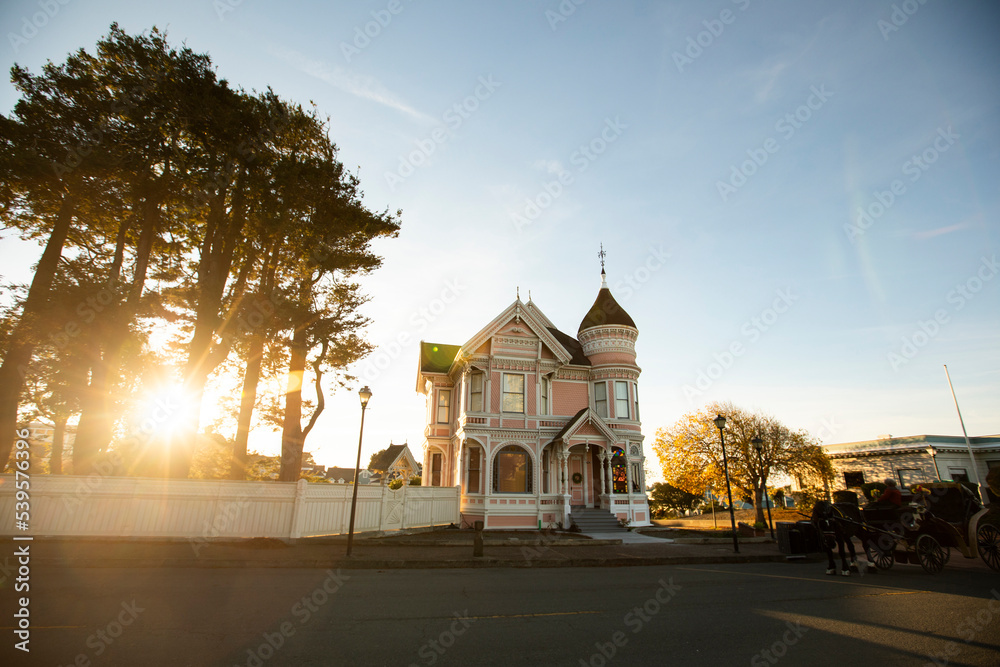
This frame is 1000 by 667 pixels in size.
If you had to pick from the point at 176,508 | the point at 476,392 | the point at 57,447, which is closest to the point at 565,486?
the point at 476,392

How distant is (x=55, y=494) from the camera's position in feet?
41.5

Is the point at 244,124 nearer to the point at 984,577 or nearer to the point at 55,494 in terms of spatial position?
the point at 55,494

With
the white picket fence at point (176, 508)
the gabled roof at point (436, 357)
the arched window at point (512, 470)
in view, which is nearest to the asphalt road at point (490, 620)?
the white picket fence at point (176, 508)

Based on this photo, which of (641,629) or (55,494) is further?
(55,494)

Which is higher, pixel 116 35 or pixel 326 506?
pixel 116 35

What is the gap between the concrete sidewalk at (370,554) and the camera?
1031 centimetres

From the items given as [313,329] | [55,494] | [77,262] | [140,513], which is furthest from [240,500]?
[77,262]

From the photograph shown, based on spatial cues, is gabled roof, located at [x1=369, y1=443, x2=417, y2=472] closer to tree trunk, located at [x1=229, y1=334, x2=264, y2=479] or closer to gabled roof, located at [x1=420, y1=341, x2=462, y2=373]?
gabled roof, located at [x1=420, y1=341, x2=462, y2=373]

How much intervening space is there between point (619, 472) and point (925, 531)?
14.9 metres

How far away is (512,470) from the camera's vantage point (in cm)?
2392

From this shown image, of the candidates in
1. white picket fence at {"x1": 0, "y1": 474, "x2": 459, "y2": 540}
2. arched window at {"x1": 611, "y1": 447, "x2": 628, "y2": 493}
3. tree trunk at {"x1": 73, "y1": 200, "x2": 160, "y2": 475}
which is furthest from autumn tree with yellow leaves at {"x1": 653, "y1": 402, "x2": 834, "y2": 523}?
tree trunk at {"x1": 73, "y1": 200, "x2": 160, "y2": 475}

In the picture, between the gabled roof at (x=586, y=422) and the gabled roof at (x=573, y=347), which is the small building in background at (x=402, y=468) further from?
the gabled roof at (x=586, y=422)

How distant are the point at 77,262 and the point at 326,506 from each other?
1384 cm

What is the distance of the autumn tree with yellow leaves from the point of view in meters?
31.7
